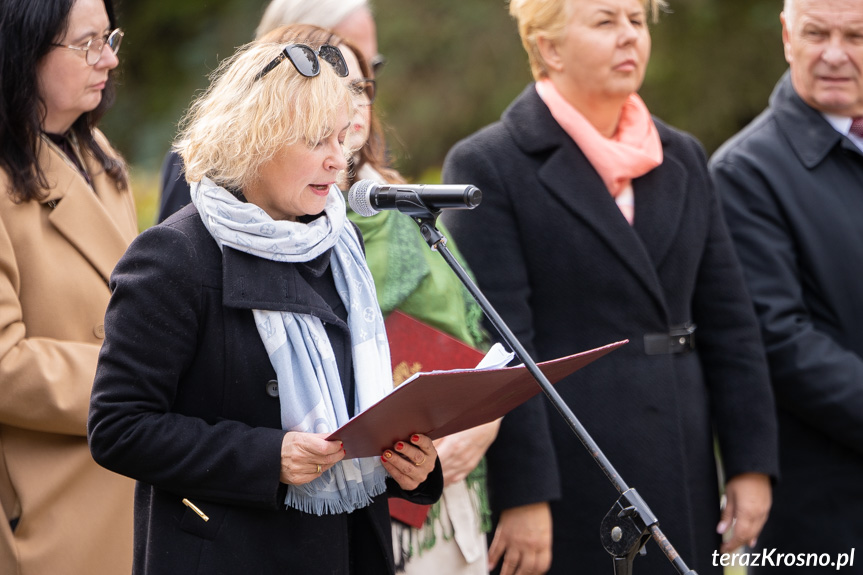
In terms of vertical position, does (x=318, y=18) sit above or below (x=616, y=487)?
above

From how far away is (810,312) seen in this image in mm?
3283

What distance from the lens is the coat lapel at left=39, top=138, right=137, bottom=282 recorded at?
2.65 m

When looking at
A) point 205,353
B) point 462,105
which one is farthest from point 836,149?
point 462,105

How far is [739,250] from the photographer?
3.31 m

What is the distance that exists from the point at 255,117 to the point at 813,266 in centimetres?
195

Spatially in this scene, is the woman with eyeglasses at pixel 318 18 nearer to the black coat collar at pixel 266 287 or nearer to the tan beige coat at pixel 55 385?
the tan beige coat at pixel 55 385

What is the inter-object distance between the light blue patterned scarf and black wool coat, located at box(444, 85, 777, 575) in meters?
0.74

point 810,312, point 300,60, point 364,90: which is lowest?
point 810,312

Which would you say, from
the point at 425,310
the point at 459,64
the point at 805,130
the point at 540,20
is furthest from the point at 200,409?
the point at 459,64

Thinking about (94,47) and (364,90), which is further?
(364,90)

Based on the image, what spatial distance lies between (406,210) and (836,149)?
1920 mm

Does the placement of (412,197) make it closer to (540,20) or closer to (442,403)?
(442,403)

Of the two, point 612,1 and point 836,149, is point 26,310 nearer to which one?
point 612,1

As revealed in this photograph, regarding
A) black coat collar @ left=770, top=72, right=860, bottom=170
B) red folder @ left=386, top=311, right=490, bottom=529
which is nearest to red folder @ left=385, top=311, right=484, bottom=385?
red folder @ left=386, top=311, right=490, bottom=529
